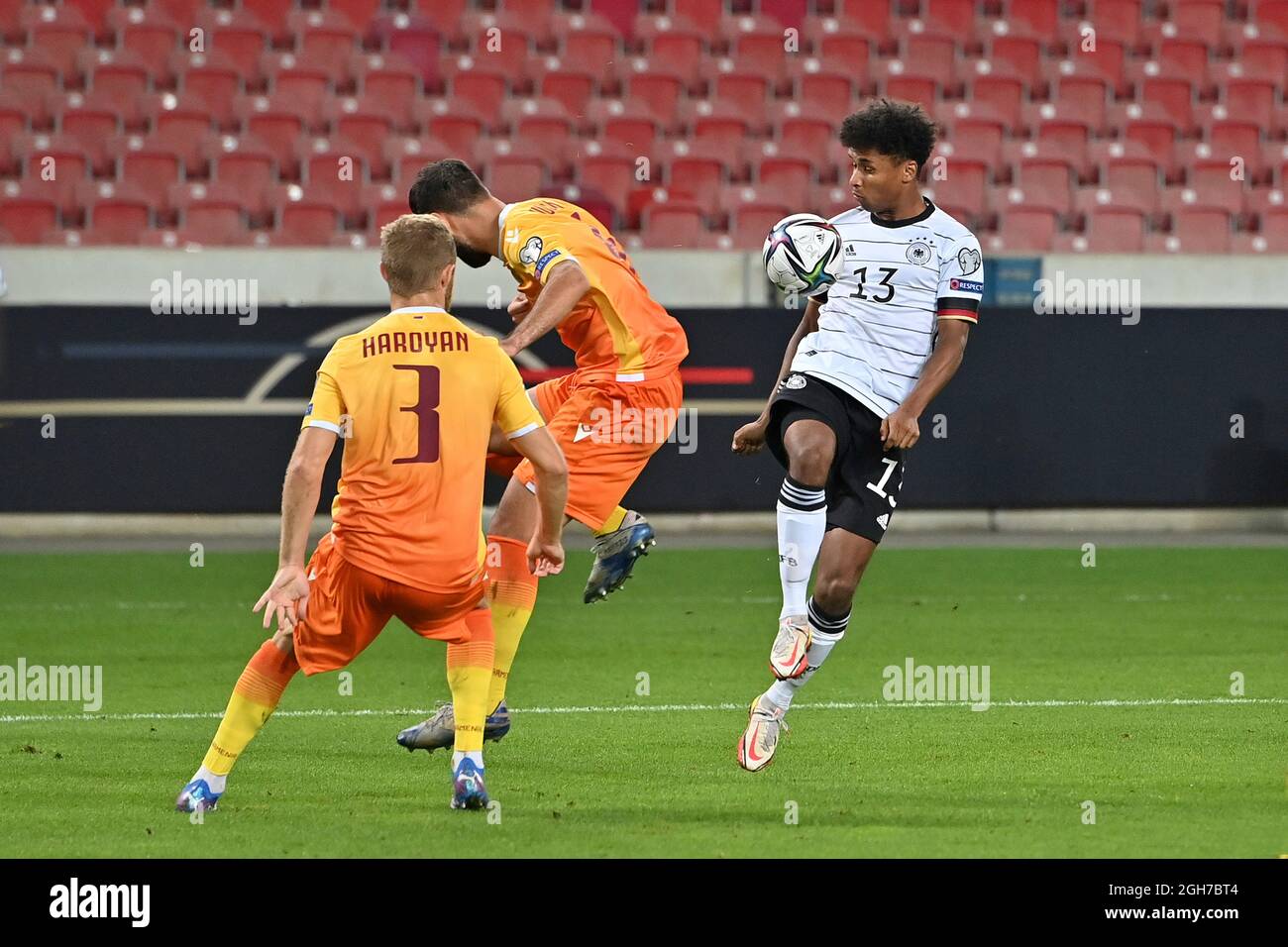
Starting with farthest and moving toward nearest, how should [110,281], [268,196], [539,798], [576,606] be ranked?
1. [268,196]
2. [110,281]
3. [576,606]
4. [539,798]

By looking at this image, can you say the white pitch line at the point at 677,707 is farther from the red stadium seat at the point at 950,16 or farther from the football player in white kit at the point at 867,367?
the red stadium seat at the point at 950,16

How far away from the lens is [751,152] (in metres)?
19.4

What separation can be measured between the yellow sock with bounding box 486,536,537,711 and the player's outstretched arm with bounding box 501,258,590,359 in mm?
763

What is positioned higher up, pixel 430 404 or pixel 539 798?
pixel 430 404

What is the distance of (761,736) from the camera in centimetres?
655

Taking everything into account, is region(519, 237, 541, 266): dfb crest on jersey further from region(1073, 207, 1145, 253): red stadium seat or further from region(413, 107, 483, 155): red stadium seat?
region(1073, 207, 1145, 253): red stadium seat

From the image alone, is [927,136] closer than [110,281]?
Yes

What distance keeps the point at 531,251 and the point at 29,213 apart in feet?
39.1

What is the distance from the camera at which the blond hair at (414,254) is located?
5574mm

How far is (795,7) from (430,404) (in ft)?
53.5

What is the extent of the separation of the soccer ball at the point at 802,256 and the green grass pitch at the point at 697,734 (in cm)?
173
